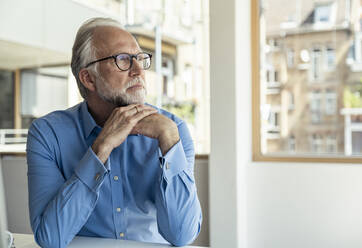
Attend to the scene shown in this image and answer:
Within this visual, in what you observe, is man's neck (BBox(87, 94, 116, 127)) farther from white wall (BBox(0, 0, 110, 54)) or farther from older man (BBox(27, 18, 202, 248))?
white wall (BBox(0, 0, 110, 54))

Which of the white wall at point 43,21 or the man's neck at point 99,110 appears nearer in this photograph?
the man's neck at point 99,110

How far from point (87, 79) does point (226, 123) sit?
4.89ft

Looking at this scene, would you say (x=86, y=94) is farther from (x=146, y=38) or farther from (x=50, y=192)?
(x=146, y=38)

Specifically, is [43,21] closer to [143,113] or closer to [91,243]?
[143,113]

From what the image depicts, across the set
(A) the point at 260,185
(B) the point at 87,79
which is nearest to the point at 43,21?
(A) the point at 260,185

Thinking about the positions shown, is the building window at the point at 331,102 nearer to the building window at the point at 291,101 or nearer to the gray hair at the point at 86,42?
the building window at the point at 291,101

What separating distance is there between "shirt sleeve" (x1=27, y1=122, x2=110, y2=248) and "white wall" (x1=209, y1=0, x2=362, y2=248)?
1.73m

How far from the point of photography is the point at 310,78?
11.5ft

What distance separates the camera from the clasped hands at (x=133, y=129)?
4.20 feet

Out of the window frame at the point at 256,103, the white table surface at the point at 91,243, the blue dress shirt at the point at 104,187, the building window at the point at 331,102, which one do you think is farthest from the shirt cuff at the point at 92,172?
the building window at the point at 331,102

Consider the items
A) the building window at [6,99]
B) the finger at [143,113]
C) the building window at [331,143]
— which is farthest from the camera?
the building window at [6,99]

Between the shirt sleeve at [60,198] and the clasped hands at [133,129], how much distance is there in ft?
0.18

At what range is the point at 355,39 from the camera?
10.9 feet

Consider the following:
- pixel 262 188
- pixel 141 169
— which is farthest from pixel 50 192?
pixel 262 188
